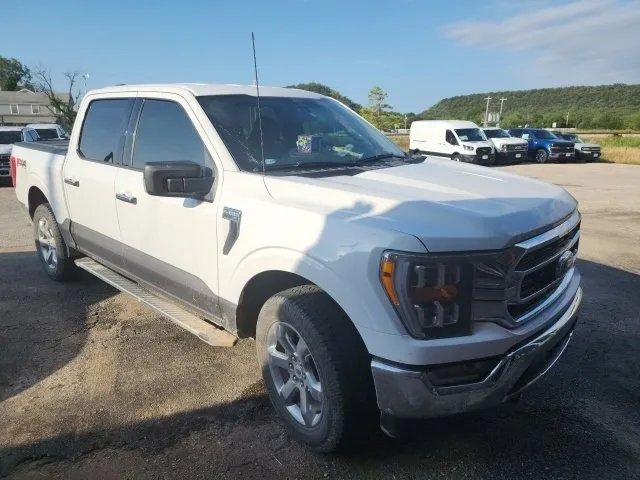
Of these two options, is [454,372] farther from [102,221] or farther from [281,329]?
[102,221]

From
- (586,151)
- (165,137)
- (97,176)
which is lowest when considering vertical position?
(586,151)

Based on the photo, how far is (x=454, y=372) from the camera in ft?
7.23

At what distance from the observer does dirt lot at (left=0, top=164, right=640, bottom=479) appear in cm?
260

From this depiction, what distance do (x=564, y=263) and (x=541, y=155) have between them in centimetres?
2709

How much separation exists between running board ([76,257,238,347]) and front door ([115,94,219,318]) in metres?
0.10

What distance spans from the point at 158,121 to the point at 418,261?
2.37m

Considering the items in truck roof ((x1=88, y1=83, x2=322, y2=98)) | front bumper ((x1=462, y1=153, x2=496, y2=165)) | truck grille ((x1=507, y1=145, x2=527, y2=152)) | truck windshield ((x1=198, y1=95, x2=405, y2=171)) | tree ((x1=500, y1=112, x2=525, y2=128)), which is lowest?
tree ((x1=500, y1=112, x2=525, y2=128))

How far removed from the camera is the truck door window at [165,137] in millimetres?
3250

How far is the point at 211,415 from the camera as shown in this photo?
3.06 metres

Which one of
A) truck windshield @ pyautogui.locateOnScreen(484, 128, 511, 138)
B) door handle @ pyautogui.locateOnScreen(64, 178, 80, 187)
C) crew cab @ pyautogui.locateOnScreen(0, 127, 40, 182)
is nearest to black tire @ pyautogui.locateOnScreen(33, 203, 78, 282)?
door handle @ pyautogui.locateOnScreen(64, 178, 80, 187)

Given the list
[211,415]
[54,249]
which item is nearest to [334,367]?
[211,415]

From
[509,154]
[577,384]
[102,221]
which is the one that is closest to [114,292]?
[102,221]

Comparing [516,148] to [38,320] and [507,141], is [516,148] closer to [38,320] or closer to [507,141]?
[507,141]

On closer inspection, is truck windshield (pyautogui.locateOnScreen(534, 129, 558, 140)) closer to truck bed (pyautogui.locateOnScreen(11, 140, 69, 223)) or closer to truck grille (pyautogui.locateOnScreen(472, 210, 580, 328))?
truck bed (pyautogui.locateOnScreen(11, 140, 69, 223))
